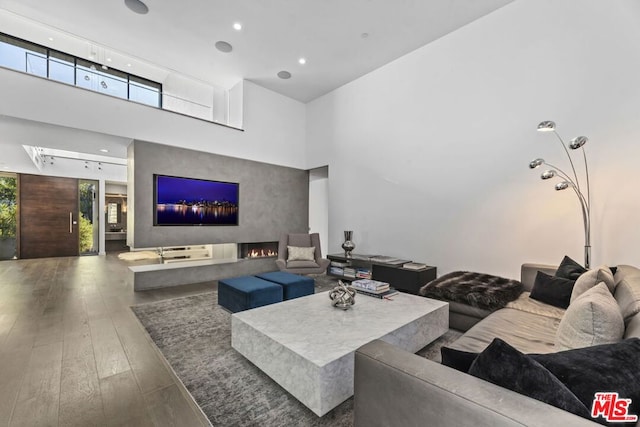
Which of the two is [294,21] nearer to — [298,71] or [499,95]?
[298,71]

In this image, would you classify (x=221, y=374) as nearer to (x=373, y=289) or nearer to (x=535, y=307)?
(x=373, y=289)

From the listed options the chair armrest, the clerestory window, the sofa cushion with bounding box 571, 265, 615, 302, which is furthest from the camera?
the clerestory window

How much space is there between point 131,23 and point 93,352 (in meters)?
4.64

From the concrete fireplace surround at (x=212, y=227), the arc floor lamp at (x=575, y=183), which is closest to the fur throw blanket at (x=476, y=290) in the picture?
the arc floor lamp at (x=575, y=183)

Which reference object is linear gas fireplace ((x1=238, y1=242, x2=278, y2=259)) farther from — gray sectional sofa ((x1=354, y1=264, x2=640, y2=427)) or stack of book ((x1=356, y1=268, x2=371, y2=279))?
gray sectional sofa ((x1=354, y1=264, x2=640, y2=427))

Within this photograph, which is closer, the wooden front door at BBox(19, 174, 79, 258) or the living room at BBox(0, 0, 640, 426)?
the living room at BBox(0, 0, 640, 426)

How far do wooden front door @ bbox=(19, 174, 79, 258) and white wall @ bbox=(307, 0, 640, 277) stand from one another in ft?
27.0

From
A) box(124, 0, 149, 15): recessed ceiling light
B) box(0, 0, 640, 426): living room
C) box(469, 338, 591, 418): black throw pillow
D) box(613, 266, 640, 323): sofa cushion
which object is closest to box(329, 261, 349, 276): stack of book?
box(0, 0, 640, 426): living room

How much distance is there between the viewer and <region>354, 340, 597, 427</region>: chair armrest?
70 cm

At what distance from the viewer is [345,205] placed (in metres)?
5.65

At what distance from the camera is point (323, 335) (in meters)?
1.86

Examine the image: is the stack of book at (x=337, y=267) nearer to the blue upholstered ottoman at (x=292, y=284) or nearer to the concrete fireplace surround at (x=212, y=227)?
the concrete fireplace surround at (x=212, y=227)

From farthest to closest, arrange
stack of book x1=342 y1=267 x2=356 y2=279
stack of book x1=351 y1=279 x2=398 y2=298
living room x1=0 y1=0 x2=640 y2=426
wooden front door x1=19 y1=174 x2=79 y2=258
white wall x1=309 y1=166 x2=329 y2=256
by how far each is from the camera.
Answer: wooden front door x1=19 y1=174 x2=79 y2=258 < white wall x1=309 y1=166 x2=329 y2=256 < stack of book x1=342 y1=267 x2=356 y2=279 < living room x1=0 y1=0 x2=640 y2=426 < stack of book x1=351 y1=279 x2=398 y2=298

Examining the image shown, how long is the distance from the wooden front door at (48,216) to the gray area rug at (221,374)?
6.58 metres
